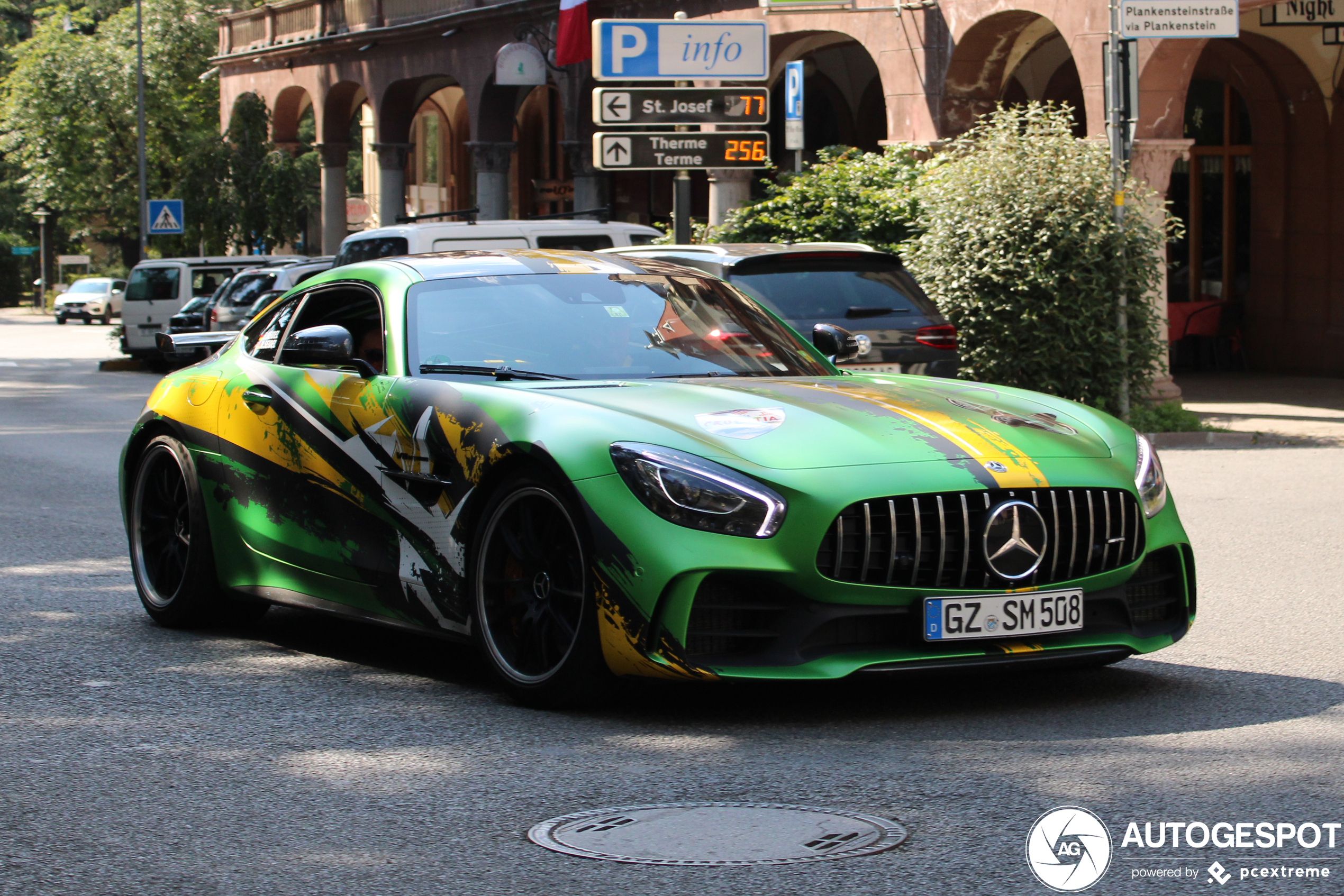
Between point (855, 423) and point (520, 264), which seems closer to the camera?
point (855, 423)

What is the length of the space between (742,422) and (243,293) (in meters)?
23.7

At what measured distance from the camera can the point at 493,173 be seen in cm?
3506

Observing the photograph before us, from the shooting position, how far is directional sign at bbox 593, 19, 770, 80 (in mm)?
18766

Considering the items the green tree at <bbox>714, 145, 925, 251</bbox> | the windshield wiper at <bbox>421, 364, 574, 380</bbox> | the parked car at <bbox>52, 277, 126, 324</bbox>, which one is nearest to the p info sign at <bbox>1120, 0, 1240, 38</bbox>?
the green tree at <bbox>714, 145, 925, 251</bbox>

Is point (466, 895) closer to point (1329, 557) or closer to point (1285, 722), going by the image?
point (1285, 722)

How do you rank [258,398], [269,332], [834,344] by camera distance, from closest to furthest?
[258,398] < [834,344] < [269,332]

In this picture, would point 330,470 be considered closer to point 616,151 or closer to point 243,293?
point 616,151

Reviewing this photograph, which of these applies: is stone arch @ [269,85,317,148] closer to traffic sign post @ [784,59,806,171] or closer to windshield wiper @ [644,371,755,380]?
traffic sign post @ [784,59,806,171]

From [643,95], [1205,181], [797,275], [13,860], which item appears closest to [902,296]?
[797,275]

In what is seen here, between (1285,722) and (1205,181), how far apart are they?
2246 cm

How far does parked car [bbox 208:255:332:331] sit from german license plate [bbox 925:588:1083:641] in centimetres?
2144

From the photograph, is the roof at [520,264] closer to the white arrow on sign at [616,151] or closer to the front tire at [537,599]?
the front tire at [537,599]

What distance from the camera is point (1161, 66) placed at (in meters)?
19.1

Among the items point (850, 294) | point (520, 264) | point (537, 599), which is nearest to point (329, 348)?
point (520, 264)
